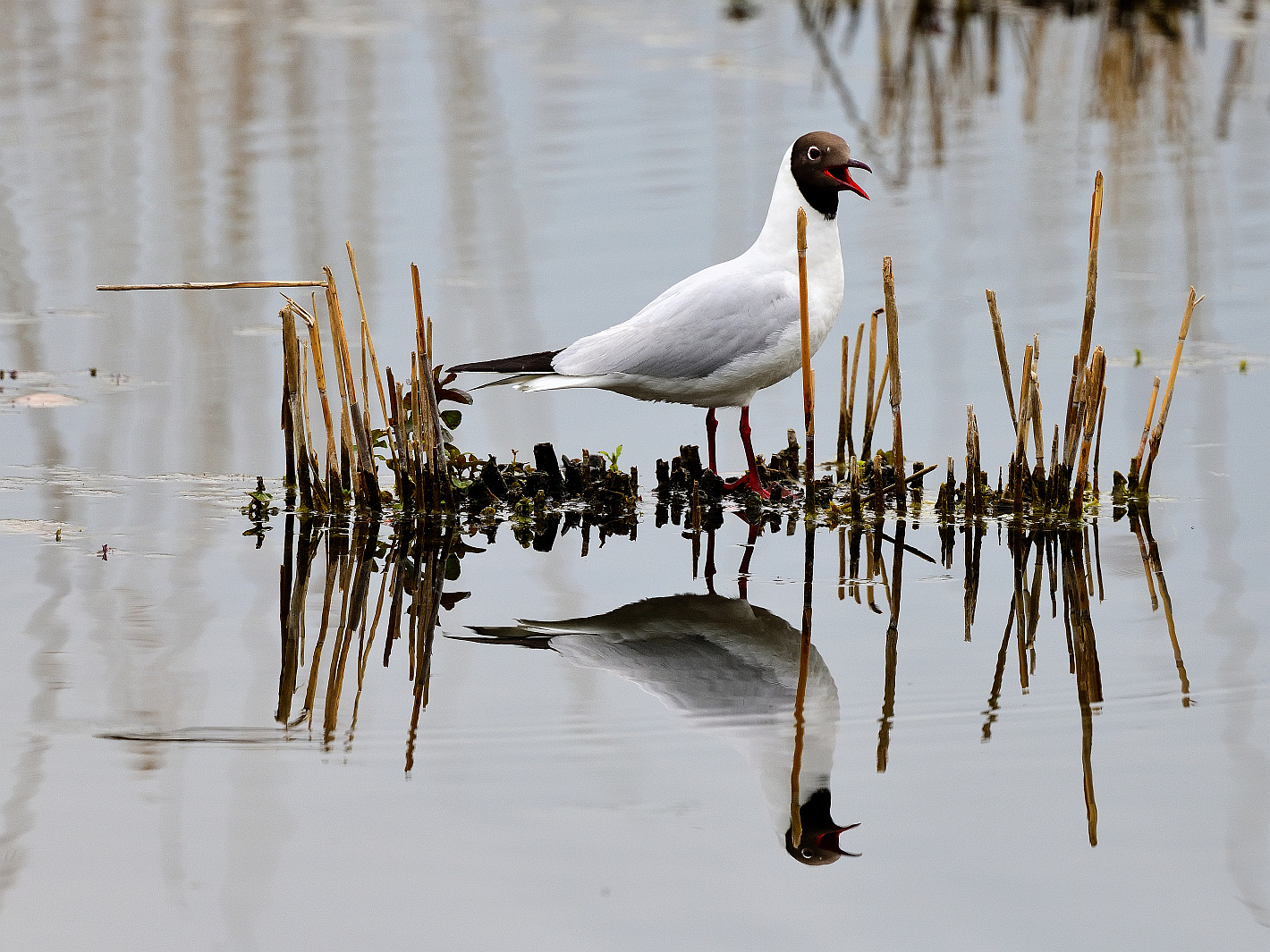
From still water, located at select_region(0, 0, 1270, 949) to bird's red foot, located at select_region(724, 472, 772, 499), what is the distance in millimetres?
399

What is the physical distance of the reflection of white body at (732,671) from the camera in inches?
167

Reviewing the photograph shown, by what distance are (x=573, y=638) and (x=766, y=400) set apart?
11.0 ft

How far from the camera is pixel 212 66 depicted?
1662 cm

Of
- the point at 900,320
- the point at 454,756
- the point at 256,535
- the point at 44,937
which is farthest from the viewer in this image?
the point at 900,320

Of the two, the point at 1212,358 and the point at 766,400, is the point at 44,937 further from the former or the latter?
the point at 1212,358

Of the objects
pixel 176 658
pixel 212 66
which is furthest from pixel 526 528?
pixel 212 66

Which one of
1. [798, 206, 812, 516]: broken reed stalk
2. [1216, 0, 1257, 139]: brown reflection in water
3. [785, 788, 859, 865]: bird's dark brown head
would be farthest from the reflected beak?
[1216, 0, 1257, 139]: brown reflection in water

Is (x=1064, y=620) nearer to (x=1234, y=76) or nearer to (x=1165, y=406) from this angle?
(x=1165, y=406)

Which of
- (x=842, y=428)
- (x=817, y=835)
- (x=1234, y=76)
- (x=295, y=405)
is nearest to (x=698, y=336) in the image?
(x=842, y=428)

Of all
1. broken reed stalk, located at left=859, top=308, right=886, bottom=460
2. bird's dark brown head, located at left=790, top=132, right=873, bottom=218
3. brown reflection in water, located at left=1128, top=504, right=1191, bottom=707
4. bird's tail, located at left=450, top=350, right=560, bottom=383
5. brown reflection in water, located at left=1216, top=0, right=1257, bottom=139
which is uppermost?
bird's dark brown head, located at left=790, top=132, right=873, bottom=218

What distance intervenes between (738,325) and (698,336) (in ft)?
0.50

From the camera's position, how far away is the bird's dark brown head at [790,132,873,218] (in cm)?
653

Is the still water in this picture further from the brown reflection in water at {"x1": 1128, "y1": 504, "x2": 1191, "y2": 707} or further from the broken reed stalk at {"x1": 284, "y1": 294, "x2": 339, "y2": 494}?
the broken reed stalk at {"x1": 284, "y1": 294, "x2": 339, "y2": 494}

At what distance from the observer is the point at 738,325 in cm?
641
